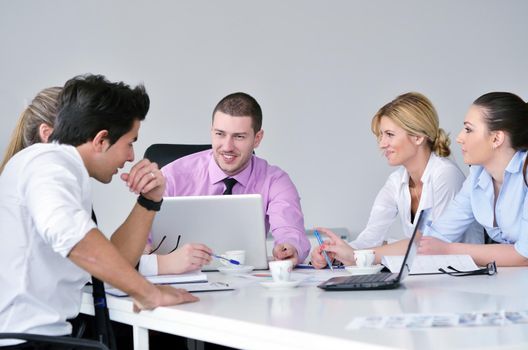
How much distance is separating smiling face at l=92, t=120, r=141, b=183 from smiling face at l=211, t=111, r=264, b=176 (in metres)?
1.14

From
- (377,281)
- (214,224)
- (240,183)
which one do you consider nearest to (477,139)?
(240,183)

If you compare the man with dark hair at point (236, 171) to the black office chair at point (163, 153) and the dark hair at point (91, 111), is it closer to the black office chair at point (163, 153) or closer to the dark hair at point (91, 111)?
the black office chair at point (163, 153)

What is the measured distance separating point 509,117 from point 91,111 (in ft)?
5.42

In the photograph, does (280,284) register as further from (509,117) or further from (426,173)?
(426,173)

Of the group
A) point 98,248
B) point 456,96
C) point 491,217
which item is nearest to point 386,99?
point 456,96

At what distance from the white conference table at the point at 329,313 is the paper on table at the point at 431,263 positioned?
0.32ft

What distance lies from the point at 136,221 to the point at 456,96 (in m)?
3.13

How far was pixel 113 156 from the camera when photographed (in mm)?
1829

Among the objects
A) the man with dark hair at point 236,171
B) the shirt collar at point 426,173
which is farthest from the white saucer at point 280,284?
the shirt collar at point 426,173

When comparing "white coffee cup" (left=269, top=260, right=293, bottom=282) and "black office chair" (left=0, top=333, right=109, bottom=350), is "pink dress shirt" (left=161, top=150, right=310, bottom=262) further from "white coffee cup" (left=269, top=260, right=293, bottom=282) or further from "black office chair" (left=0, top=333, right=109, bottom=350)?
"black office chair" (left=0, top=333, right=109, bottom=350)

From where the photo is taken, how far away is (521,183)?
8.63ft

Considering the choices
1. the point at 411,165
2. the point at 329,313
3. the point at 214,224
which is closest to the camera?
the point at 329,313

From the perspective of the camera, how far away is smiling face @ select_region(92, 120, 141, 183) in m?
1.81

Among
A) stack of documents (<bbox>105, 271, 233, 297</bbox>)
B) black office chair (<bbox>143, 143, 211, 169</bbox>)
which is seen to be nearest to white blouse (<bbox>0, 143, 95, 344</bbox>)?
stack of documents (<bbox>105, 271, 233, 297</bbox>)
